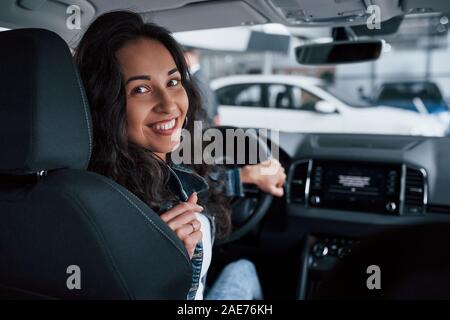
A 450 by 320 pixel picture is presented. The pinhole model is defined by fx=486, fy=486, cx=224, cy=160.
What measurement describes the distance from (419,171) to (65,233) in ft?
6.00

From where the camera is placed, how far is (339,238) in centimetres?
263

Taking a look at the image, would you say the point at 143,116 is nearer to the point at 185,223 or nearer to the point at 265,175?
the point at 185,223

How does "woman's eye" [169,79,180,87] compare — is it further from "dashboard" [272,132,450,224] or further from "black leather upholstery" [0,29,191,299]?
"dashboard" [272,132,450,224]

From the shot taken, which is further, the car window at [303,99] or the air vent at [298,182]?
the car window at [303,99]

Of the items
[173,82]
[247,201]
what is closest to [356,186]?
[247,201]

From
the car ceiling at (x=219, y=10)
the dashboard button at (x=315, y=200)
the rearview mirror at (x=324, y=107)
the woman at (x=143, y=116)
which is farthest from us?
the rearview mirror at (x=324, y=107)

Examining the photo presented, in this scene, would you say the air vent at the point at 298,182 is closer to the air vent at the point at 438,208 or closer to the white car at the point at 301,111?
the air vent at the point at 438,208

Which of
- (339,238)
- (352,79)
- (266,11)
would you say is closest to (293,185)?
(339,238)

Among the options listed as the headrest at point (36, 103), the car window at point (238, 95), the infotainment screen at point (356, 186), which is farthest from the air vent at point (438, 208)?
the car window at point (238, 95)

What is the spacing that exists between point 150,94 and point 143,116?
0.08m

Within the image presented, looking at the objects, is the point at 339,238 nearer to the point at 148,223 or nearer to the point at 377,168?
the point at 377,168

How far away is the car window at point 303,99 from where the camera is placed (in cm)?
796

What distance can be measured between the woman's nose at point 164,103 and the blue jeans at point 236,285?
86 cm

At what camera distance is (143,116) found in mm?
1671
